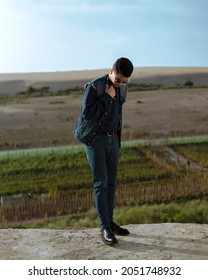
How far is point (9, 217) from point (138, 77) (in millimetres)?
50927

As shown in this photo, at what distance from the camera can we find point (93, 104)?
3773 millimetres

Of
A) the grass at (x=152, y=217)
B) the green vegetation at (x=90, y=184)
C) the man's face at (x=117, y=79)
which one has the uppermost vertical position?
the man's face at (x=117, y=79)

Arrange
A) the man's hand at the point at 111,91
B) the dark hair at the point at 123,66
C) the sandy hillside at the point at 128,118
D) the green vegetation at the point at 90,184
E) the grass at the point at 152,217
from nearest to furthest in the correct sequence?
1. the dark hair at the point at 123,66
2. the man's hand at the point at 111,91
3. the grass at the point at 152,217
4. the green vegetation at the point at 90,184
5. the sandy hillside at the point at 128,118

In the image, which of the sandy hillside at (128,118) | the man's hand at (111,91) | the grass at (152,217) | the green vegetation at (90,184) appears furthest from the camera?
the sandy hillside at (128,118)

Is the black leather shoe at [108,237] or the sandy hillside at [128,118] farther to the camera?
the sandy hillside at [128,118]

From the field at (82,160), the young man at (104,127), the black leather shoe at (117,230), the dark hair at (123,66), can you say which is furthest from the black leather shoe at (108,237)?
the field at (82,160)

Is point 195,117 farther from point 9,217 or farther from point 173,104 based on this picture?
point 9,217

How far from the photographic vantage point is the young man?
377 cm

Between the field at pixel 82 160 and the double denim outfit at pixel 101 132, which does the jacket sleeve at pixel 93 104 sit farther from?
the field at pixel 82 160

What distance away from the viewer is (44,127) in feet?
88.1

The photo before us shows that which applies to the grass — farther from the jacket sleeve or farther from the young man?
the jacket sleeve

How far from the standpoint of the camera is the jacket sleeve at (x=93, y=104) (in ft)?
12.4

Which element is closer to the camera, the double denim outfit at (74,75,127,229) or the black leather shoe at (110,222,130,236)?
the double denim outfit at (74,75,127,229)

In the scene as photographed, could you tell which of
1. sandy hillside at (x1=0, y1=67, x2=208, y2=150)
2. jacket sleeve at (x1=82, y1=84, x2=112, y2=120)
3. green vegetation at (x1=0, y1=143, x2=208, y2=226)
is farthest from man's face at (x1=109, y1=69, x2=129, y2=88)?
sandy hillside at (x1=0, y1=67, x2=208, y2=150)
